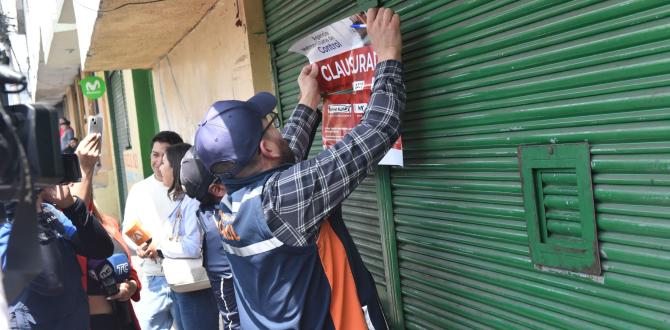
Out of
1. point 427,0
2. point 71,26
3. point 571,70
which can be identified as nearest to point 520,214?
point 571,70

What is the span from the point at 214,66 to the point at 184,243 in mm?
2582

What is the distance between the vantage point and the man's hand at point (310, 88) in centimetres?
298

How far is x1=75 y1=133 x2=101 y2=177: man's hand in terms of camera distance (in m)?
2.90

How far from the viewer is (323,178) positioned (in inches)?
81.8

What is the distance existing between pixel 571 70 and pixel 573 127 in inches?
7.1

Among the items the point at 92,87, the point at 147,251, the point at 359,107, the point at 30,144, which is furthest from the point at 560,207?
the point at 92,87

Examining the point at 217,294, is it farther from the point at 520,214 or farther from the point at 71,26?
the point at 71,26

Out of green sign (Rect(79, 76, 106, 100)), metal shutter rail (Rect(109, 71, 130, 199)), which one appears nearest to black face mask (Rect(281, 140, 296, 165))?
metal shutter rail (Rect(109, 71, 130, 199))

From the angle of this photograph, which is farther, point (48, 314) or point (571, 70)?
point (48, 314)

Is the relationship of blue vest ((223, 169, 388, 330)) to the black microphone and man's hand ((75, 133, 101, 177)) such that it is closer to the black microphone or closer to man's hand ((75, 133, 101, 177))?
man's hand ((75, 133, 101, 177))

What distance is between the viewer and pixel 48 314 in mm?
2686

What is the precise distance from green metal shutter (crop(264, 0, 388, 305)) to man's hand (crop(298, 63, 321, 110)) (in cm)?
35

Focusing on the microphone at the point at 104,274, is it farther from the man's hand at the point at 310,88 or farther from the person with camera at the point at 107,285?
the man's hand at the point at 310,88

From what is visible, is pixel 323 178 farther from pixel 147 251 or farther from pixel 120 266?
pixel 147 251
